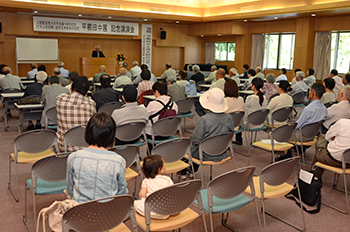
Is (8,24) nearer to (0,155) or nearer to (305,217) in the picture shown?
(0,155)

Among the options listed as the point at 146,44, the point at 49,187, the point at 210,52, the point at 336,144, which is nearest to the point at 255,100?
the point at 336,144

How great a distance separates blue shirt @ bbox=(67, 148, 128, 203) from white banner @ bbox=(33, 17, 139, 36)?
12536mm

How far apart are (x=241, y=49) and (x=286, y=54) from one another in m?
2.12

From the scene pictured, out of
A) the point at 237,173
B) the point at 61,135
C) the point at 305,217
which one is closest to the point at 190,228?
the point at 237,173

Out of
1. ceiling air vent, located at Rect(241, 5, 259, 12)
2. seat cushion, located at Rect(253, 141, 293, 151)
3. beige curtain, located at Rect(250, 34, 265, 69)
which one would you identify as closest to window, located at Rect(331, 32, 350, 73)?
beige curtain, located at Rect(250, 34, 265, 69)

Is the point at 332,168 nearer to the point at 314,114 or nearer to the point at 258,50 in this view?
the point at 314,114

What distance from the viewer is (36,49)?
13211 millimetres

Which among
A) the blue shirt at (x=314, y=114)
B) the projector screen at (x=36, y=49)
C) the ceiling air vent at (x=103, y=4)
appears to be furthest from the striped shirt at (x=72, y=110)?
the projector screen at (x=36, y=49)

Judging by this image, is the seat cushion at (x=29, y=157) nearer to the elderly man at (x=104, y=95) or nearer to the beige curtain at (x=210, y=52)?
the elderly man at (x=104, y=95)

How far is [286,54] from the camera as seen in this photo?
49.3 feet

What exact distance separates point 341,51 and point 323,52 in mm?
697

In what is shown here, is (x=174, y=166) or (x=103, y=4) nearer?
(x=174, y=166)

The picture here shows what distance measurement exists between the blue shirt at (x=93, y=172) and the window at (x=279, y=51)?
14015 millimetres

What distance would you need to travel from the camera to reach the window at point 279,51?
48.7ft
